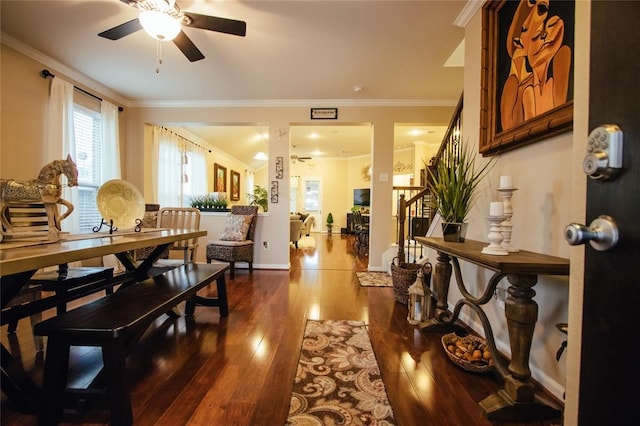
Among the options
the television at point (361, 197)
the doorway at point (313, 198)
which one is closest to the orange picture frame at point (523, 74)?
the television at point (361, 197)

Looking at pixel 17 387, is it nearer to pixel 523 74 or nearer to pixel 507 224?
pixel 507 224

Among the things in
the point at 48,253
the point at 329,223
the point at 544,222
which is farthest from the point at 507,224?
the point at 329,223

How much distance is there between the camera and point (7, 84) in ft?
8.82

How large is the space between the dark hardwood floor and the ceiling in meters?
2.36

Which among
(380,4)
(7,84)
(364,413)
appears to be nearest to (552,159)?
(364,413)

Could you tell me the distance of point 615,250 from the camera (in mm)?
444

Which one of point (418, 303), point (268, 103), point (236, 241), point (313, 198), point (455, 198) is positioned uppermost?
point (268, 103)

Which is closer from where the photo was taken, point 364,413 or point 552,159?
point 364,413

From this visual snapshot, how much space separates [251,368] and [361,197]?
8375 millimetres

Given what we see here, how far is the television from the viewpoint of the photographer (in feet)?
30.9

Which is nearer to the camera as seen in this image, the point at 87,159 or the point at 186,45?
the point at 186,45

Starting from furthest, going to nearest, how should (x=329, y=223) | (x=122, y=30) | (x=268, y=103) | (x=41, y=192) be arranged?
(x=329, y=223)
(x=268, y=103)
(x=122, y=30)
(x=41, y=192)

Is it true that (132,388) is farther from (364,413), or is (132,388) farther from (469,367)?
(469,367)

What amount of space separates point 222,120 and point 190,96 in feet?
1.80
